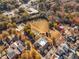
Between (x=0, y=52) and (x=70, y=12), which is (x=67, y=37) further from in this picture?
(x=0, y=52)

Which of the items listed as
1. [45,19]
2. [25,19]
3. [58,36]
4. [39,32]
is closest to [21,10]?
[25,19]

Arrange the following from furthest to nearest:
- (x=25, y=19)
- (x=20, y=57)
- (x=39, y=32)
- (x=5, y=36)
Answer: (x=25, y=19)
(x=39, y=32)
(x=5, y=36)
(x=20, y=57)

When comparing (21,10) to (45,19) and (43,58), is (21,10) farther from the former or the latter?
(43,58)

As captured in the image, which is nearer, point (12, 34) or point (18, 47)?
point (18, 47)

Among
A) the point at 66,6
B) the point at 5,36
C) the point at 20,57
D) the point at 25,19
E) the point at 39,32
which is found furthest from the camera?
the point at 66,6

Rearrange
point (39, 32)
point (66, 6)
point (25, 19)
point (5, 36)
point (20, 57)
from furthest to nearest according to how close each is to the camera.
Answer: point (66, 6) < point (25, 19) < point (39, 32) < point (5, 36) < point (20, 57)

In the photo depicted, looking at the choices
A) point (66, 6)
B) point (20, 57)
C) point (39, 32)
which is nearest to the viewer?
point (20, 57)

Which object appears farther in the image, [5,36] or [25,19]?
[25,19]

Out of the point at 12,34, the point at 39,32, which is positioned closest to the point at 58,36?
the point at 39,32

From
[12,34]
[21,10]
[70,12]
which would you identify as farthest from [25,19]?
[70,12]

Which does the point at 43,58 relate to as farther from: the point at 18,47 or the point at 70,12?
the point at 70,12
